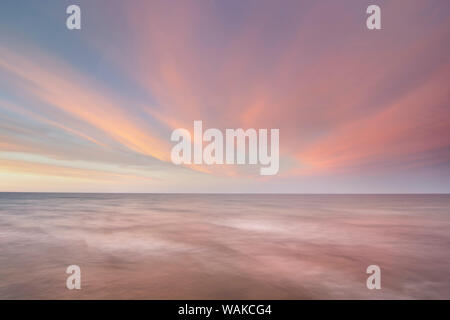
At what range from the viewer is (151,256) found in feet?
33.6

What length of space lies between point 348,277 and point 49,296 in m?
8.28

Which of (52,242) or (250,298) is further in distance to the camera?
(52,242)

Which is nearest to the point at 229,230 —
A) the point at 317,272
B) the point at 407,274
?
the point at 317,272

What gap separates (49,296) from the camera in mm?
6758
